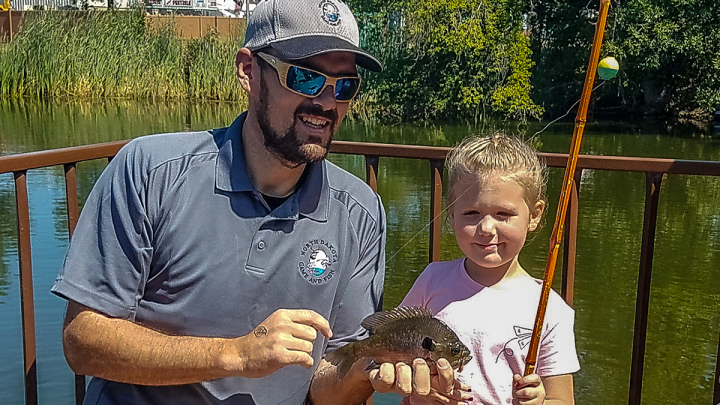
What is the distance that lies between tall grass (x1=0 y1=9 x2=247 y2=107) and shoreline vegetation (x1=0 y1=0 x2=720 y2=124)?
3cm

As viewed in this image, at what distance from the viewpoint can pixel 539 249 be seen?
8.65m

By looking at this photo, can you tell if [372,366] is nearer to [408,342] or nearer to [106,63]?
[408,342]

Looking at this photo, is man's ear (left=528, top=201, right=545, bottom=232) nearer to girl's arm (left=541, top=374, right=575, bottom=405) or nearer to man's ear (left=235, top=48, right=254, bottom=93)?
girl's arm (left=541, top=374, right=575, bottom=405)

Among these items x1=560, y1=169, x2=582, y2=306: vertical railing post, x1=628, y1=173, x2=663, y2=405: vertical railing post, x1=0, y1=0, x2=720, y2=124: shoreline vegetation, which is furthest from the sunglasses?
x1=0, y1=0, x2=720, y2=124: shoreline vegetation

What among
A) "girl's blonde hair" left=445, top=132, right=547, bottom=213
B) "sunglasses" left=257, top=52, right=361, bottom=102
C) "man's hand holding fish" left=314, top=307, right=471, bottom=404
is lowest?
"man's hand holding fish" left=314, top=307, right=471, bottom=404

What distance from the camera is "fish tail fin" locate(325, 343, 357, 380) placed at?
6.40 ft

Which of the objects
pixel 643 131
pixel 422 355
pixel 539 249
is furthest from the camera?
pixel 643 131

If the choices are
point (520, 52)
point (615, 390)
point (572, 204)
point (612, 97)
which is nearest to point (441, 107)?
point (520, 52)

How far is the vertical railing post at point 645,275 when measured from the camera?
2.59 m

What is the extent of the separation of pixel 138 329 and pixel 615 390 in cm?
454

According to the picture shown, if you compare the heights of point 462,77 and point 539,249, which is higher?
point 462,77

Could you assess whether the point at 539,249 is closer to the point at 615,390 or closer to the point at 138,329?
the point at 615,390

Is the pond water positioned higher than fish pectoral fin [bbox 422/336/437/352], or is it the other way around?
fish pectoral fin [bbox 422/336/437/352]

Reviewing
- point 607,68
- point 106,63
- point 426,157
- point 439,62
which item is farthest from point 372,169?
point 439,62
